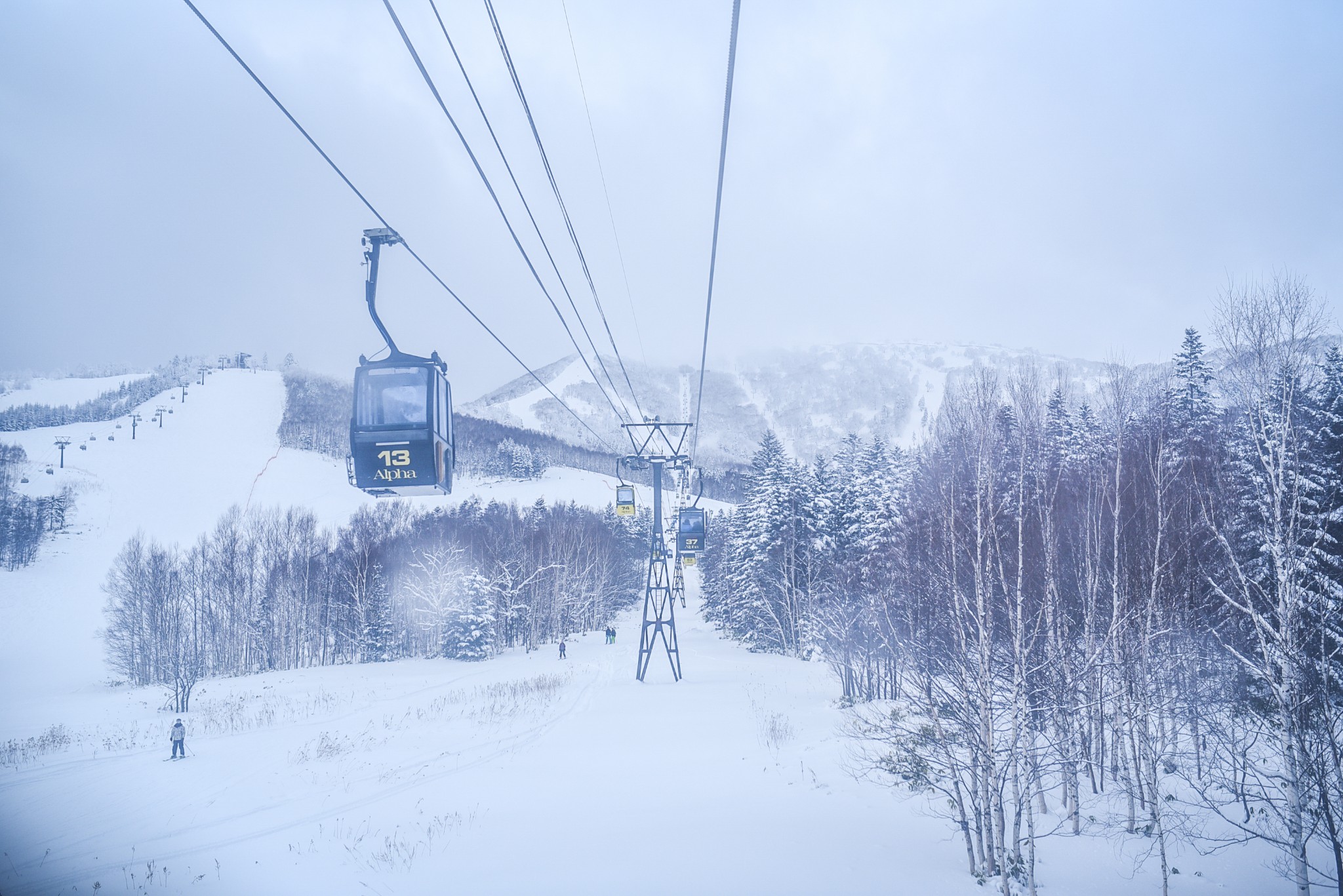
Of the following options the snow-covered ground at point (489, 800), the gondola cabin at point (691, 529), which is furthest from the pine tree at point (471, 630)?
the gondola cabin at point (691, 529)

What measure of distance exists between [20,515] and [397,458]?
61.9 meters

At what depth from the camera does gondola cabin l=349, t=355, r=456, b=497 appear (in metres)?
8.71

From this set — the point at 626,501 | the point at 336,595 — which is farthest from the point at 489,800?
the point at 336,595

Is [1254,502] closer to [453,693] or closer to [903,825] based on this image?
[903,825]

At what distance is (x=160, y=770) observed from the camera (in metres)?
16.4

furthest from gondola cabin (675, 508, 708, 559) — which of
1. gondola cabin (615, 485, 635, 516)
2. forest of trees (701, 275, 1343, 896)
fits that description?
→ forest of trees (701, 275, 1343, 896)

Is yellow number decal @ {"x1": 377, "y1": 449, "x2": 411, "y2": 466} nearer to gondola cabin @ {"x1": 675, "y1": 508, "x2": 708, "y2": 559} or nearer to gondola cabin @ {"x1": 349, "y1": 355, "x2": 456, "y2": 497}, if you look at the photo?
gondola cabin @ {"x1": 349, "y1": 355, "x2": 456, "y2": 497}

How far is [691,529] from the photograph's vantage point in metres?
30.6

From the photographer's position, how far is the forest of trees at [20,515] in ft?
150

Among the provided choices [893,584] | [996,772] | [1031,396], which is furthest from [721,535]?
[996,772]

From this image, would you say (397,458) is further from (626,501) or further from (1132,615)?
(626,501)

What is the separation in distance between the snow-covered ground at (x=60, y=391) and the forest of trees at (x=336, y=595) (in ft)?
55.8

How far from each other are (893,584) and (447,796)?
1545 cm

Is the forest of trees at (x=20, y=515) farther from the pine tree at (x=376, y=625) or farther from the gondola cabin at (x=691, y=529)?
the gondola cabin at (x=691, y=529)
